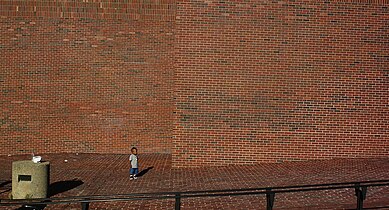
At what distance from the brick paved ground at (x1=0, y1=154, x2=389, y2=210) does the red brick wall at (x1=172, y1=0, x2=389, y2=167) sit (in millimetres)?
699

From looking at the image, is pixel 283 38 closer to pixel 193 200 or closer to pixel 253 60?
pixel 253 60

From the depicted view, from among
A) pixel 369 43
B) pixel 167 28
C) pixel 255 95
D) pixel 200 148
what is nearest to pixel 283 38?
pixel 255 95

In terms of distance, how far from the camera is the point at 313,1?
355 inches

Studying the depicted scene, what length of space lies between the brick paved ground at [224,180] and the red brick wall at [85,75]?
5.83 feet

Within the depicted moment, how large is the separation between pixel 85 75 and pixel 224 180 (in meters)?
7.00

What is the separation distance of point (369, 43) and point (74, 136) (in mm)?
10133

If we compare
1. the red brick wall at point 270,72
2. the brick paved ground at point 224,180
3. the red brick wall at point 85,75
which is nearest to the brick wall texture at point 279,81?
the red brick wall at point 270,72

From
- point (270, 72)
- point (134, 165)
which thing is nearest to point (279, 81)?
point (270, 72)

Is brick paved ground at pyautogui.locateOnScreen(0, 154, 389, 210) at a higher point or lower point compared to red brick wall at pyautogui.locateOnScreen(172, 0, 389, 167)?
lower

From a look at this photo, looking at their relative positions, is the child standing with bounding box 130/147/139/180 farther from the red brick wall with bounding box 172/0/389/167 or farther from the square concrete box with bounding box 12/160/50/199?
the square concrete box with bounding box 12/160/50/199

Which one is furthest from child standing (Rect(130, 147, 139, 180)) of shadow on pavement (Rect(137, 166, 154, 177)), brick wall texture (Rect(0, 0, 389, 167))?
brick wall texture (Rect(0, 0, 389, 167))

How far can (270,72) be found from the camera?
904 cm

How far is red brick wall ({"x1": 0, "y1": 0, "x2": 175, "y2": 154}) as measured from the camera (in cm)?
1170

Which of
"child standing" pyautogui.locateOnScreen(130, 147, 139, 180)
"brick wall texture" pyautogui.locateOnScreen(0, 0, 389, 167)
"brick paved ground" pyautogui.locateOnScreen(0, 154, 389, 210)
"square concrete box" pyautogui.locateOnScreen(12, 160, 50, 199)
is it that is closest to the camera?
"brick paved ground" pyautogui.locateOnScreen(0, 154, 389, 210)
